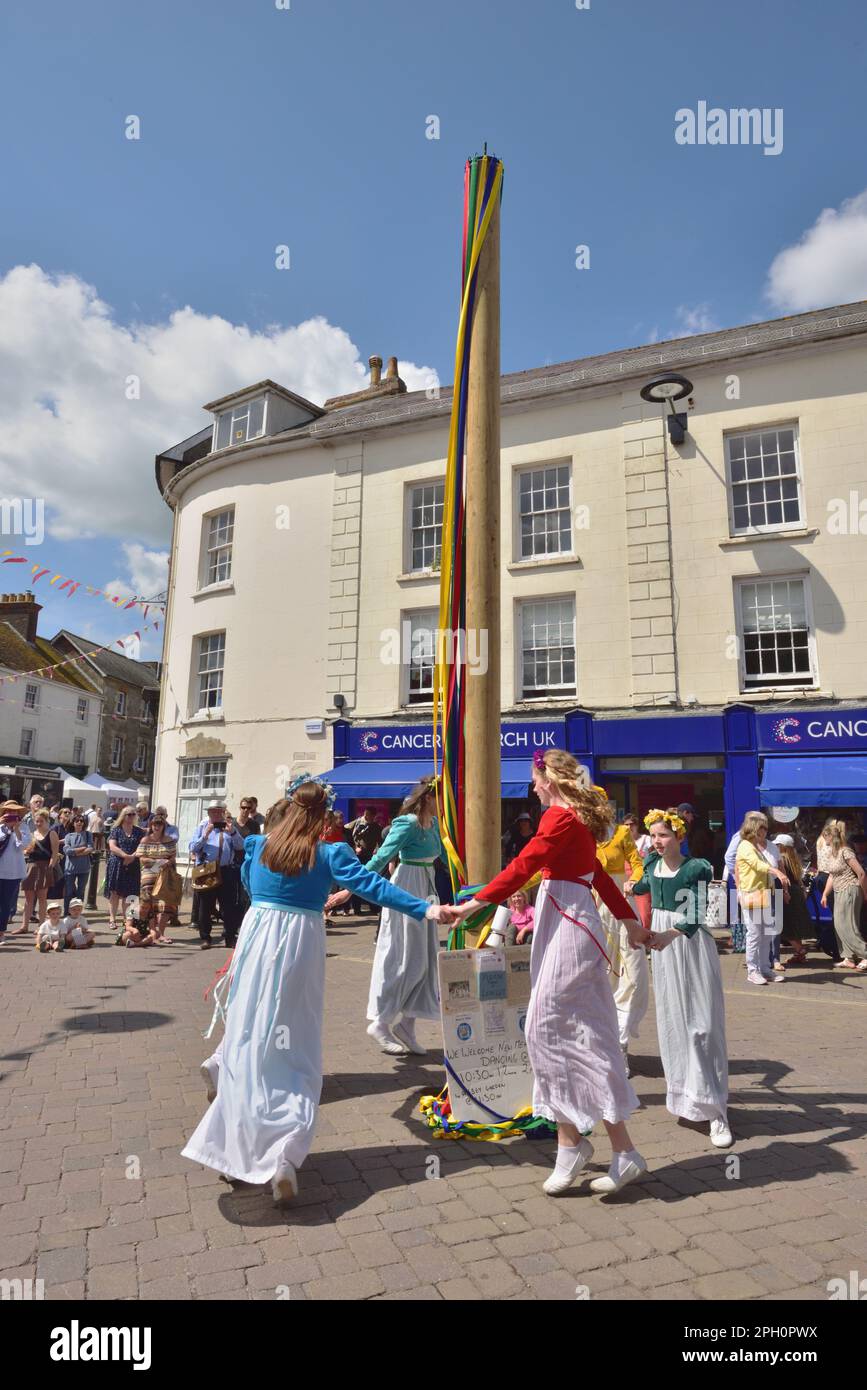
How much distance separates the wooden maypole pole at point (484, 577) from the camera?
4.61 meters

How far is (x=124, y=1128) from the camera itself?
14.1 ft

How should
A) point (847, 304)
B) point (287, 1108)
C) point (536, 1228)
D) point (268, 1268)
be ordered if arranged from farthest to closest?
1. point (847, 304)
2. point (287, 1108)
3. point (536, 1228)
4. point (268, 1268)

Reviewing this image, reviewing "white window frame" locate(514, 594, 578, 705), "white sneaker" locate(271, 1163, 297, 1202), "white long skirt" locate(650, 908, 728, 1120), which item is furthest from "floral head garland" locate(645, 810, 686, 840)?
"white window frame" locate(514, 594, 578, 705)

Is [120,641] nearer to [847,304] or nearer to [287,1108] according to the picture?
[847,304]

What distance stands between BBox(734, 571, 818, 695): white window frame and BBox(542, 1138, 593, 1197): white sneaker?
11.5m

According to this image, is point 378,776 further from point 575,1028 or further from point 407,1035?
point 575,1028

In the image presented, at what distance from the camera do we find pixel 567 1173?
357cm

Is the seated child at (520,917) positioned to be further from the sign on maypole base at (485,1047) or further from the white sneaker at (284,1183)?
the white sneaker at (284,1183)

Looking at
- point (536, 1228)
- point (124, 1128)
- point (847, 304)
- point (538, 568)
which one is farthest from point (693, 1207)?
point (847, 304)

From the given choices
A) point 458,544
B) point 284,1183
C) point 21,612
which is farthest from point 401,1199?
point 21,612

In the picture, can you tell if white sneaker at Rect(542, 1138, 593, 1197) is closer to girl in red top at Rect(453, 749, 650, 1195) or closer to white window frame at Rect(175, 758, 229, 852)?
girl in red top at Rect(453, 749, 650, 1195)

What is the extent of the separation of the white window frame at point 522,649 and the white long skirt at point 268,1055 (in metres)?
12.0

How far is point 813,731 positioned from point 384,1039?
33.4ft

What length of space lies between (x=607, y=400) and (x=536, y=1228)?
15.0 metres
